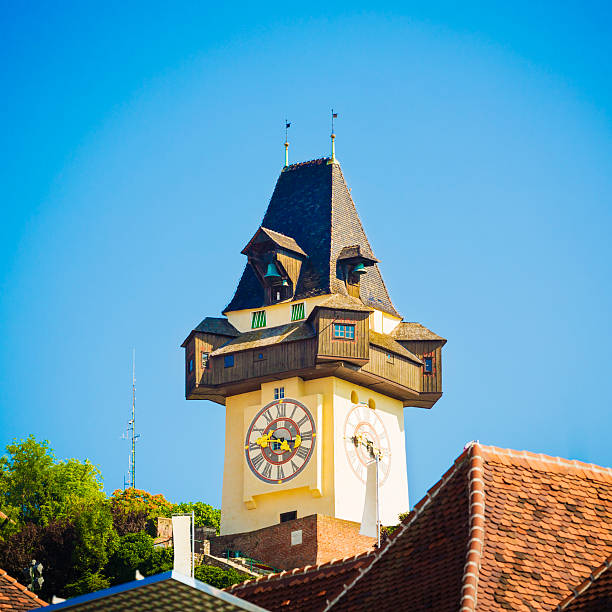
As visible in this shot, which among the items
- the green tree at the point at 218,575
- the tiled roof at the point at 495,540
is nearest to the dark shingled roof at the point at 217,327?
the green tree at the point at 218,575

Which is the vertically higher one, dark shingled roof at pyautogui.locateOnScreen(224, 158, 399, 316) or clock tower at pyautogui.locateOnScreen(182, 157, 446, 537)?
dark shingled roof at pyautogui.locateOnScreen(224, 158, 399, 316)

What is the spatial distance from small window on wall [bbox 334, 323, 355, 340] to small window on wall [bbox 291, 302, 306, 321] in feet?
6.70

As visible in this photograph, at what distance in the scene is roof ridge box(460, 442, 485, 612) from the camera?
61.4 feet

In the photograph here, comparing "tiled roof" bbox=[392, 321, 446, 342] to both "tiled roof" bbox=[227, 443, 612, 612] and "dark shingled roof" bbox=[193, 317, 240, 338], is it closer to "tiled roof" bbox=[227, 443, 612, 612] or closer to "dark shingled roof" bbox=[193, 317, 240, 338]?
"dark shingled roof" bbox=[193, 317, 240, 338]

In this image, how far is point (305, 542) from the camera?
52062mm

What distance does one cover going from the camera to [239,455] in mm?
55844

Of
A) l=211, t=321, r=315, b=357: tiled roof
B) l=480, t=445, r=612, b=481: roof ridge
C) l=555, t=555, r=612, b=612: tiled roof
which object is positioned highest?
l=211, t=321, r=315, b=357: tiled roof

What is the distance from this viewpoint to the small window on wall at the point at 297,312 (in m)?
56.2

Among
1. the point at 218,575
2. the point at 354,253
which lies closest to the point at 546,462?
the point at 218,575

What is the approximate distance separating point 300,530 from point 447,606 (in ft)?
110

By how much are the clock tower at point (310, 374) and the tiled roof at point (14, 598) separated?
102 feet

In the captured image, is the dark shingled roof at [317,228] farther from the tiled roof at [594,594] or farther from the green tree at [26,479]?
the tiled roof at [594,594]

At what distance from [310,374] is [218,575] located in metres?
8.29

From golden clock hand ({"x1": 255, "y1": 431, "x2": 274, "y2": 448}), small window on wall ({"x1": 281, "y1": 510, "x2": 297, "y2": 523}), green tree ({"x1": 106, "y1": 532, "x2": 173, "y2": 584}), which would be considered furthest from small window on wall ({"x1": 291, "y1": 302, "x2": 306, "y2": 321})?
green tree ({"x1": 106, "y1": 532, "x2": 173, "y2": 584})
